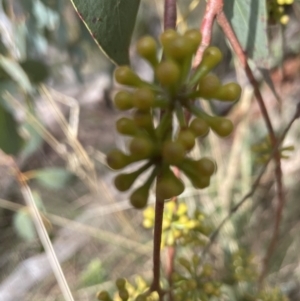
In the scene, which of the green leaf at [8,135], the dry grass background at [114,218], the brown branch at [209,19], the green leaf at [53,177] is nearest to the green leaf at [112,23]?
the brown branch at [209,19]

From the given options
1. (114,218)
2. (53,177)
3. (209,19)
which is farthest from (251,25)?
(114,218)

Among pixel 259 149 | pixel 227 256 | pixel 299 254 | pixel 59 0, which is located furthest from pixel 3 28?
pixel 299 254

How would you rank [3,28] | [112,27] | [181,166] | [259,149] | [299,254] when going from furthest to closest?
[299,254] → [3,28] → [259,149] → [112,27] → [181,166]

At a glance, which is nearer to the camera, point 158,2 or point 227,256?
point 227,256

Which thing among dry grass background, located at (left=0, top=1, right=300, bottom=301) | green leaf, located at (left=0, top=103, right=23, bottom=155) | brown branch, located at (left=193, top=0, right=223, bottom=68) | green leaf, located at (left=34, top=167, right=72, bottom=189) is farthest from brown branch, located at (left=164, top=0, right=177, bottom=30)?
dry grass background, located at (left=0, top=1, right=300, bottom=301)

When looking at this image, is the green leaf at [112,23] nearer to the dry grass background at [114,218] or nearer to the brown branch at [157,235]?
the brown branch at [157,235]

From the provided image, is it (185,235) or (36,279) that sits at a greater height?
(185,235)

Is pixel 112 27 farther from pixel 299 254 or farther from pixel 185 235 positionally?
pixel 299 254
